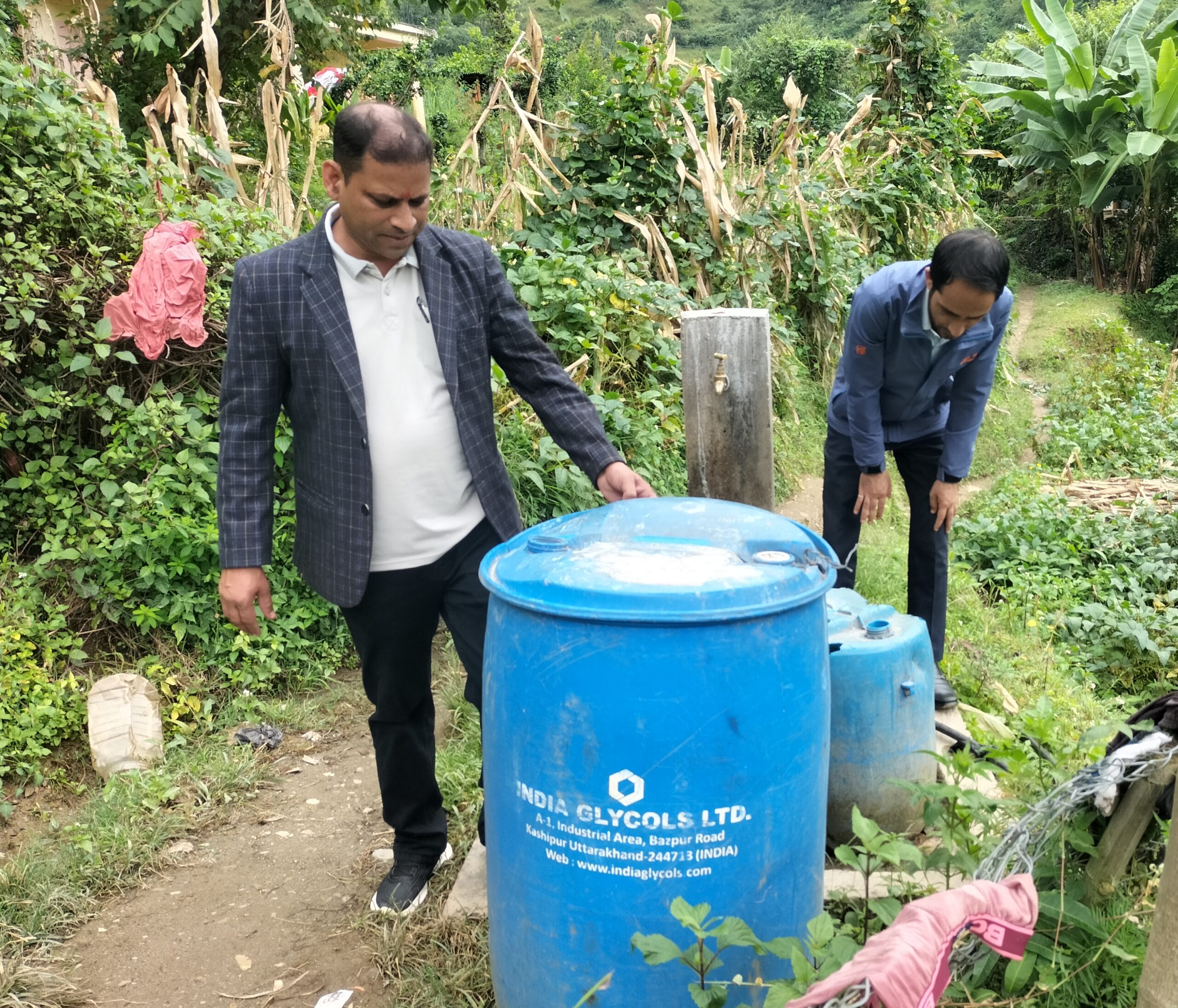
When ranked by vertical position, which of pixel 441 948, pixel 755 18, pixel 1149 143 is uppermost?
pixel 755 18

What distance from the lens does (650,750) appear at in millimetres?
1604

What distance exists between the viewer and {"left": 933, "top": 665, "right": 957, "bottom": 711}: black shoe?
341cm

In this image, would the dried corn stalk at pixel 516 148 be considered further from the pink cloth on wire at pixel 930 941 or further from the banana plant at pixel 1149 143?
the banana plant at pixel 1149 143

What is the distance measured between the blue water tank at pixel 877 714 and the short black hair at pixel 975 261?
1.00m

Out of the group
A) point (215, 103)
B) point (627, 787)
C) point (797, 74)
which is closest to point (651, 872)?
point (627, 787)

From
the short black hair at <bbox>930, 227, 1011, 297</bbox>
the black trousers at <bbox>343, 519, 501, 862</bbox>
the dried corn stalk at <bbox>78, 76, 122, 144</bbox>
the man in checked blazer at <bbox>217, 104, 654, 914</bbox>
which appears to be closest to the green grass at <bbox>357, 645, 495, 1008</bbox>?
the black trousers at <bbox>343, 519, 501, 862</bbox>

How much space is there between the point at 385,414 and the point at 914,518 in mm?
2129

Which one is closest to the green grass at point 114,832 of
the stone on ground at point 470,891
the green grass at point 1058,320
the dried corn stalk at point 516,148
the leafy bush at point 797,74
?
the stone on ground at point 470,891

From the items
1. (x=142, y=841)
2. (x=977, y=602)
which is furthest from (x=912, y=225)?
(x=142, y=841)

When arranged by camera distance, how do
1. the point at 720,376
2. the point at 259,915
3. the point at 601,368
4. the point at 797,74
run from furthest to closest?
1. the point at 797,74
2. the point at 601,368
3. the point at 720,376
4. the point at 259,915

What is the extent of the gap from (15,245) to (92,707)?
1.79 m

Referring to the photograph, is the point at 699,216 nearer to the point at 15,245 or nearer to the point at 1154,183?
the point at 15,245

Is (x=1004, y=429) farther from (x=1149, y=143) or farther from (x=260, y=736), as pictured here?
(x=1149, y=143)

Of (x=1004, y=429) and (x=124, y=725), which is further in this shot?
(x=1004, y=429)
